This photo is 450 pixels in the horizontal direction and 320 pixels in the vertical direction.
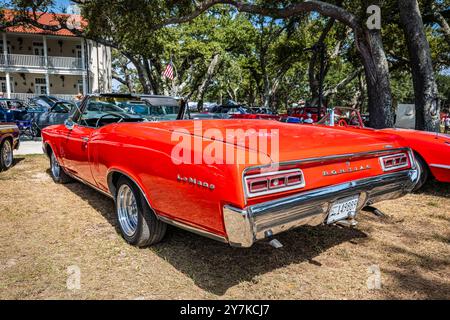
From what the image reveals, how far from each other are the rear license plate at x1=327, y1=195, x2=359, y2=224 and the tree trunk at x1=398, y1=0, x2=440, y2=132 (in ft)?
20.4

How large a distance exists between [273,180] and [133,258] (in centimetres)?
157

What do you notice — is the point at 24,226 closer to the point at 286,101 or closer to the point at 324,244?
the point at 324,244

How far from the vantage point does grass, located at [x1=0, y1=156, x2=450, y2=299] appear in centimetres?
256

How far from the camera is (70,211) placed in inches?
172

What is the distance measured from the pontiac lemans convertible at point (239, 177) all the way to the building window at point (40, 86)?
29324 mm

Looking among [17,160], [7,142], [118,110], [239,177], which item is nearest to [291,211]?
[239,177]

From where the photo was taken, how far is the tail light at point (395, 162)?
303 centimetres

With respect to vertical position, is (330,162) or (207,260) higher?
(330,162)

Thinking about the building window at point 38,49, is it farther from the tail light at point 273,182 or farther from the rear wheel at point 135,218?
the tail light at point 273,182

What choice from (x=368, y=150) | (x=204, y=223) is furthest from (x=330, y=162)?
(x=204, y=223)

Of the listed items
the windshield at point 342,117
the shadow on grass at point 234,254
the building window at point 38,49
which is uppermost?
the building window at point 38,49

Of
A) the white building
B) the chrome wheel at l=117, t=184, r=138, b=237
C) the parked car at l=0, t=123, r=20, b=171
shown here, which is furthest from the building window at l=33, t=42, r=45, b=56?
the chrome wheel at l=117, t=184, r=138, b=237

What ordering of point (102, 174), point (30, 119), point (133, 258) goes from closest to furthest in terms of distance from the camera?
1. point (133, 258)
2. point (102, 174)
3. point (30, 119)

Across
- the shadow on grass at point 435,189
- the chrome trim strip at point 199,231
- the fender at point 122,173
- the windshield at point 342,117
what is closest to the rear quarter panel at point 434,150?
the shadow on grass at point 435,189
